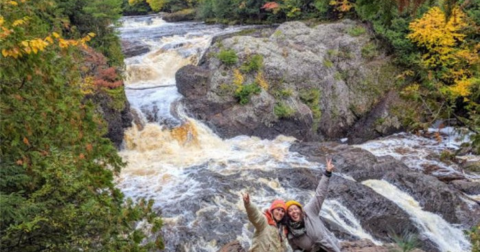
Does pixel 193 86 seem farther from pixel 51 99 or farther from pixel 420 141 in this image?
pixel 51 99

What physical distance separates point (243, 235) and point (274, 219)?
3972 mm

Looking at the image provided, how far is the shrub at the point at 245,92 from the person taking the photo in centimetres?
1420

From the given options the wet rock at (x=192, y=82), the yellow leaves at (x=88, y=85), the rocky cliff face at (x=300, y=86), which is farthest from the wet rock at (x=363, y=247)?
the wet rock at (x=192, y=82)

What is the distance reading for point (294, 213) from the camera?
12.3 ft

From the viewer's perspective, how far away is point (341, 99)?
1594 cm

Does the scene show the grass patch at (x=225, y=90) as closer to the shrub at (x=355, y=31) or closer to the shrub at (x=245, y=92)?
the shrub at (x=245, y=92)

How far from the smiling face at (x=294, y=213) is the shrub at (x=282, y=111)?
10445mm

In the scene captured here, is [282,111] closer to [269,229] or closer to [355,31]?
[355,31]

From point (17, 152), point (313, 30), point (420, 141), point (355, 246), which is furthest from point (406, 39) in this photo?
point (17, 152)

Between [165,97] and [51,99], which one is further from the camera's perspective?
[165,97]

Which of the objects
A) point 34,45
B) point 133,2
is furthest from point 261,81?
point 133,2

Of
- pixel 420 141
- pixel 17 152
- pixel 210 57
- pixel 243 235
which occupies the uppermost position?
pixel 17 152

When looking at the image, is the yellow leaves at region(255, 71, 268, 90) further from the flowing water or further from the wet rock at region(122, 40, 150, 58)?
the wet rock at region(122, 40, 150, 58)

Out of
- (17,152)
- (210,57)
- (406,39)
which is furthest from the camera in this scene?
(406,39)
